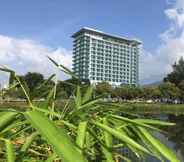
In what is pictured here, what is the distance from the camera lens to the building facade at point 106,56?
155250 mm

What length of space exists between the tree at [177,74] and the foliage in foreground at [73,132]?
100 meters

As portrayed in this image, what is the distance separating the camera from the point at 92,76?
506ft

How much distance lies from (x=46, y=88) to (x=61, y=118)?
0.61 metres

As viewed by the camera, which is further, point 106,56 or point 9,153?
point 106,56

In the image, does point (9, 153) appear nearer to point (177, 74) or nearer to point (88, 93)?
point (88, 93)

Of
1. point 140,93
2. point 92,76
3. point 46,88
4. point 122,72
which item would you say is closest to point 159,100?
point 140,93

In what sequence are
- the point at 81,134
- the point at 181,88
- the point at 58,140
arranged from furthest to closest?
the point at 181,88
the point at 81,134
the point at 58,140

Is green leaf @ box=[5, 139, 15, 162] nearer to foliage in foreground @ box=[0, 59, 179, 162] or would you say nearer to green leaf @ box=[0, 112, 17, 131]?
foliage in foreground @ box=[0, 59, 179, 162]

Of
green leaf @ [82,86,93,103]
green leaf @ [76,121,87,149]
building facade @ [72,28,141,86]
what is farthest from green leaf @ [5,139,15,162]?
building facade @ [72,28,141,86]

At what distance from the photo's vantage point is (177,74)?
102625 millimetres

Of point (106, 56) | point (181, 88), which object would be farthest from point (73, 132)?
point (106, 56)

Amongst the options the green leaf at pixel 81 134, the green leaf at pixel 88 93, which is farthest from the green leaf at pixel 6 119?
the green leaf at pixel 88 93

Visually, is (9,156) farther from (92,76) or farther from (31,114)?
(92,76)

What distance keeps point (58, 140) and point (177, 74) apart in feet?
343
